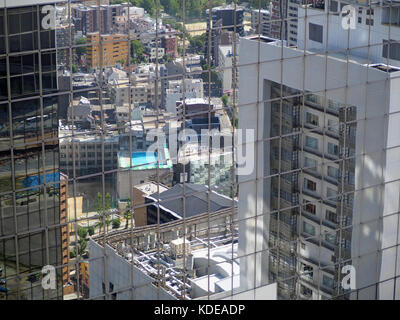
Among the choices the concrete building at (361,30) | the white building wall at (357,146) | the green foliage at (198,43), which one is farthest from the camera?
the concrete building at (361,30)

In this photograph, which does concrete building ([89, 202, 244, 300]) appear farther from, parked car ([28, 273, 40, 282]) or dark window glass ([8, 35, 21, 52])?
dark window glass ([8, 35, 21, 52])

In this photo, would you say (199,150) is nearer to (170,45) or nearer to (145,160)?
(145,160)

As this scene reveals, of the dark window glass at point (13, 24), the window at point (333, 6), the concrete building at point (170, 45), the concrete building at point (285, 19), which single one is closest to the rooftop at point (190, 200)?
the concrete building at point (170, 45)

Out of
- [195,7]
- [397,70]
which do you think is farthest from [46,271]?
[397,70]

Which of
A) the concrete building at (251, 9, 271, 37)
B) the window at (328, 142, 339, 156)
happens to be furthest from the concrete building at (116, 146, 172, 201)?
the window at (328, 142, 339, 156)

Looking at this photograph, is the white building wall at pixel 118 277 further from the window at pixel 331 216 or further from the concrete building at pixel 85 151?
the window at pixel 331 216

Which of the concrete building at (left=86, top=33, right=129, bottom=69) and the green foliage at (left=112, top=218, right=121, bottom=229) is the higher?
the concrete building at (left=86, top=33, right=129, bottom=69)
